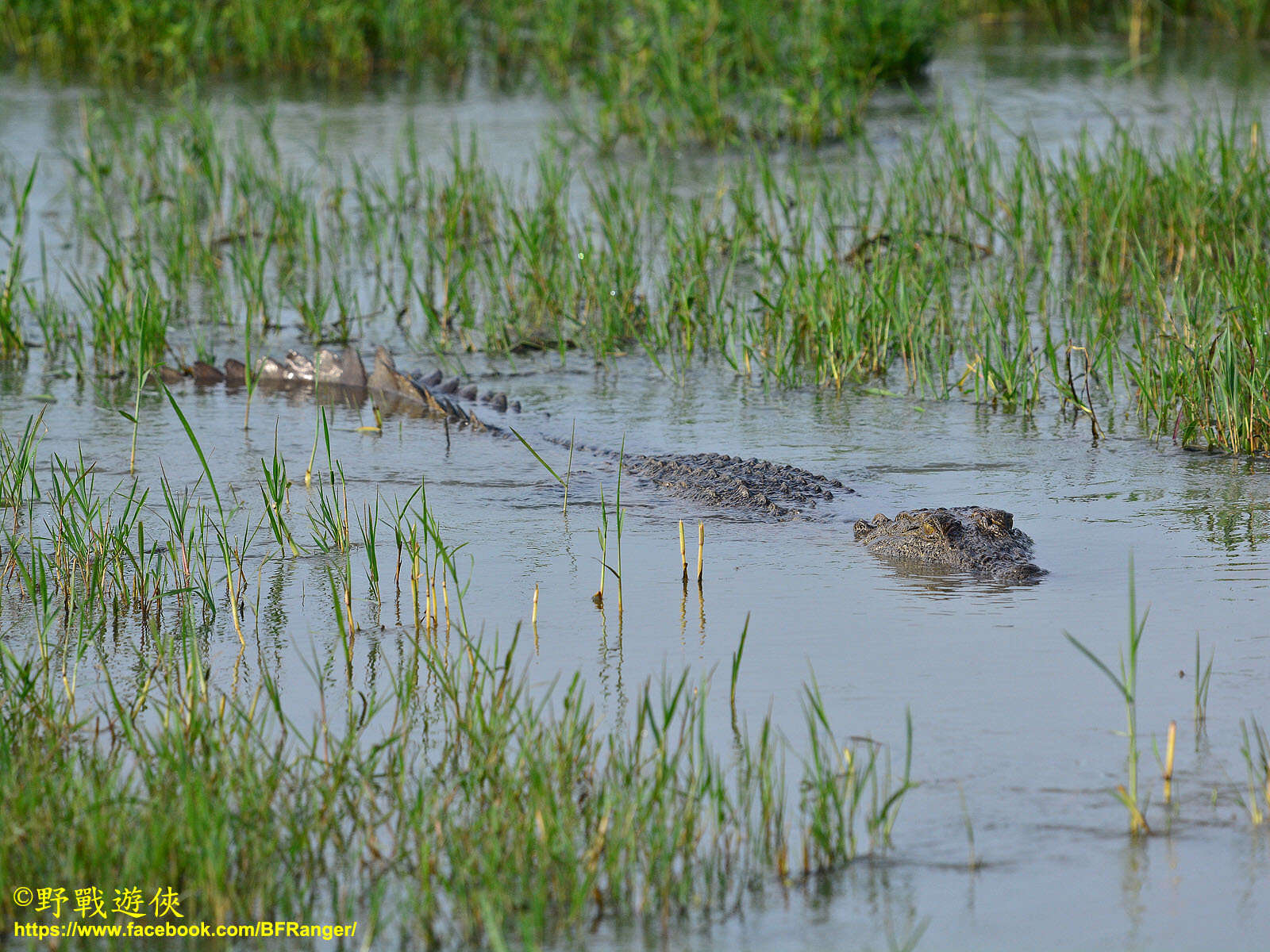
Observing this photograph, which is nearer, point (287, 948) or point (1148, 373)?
point (287, 948)

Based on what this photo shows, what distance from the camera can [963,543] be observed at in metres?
4.38

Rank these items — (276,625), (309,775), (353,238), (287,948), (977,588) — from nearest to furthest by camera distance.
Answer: (287,948) < (309,775) < (276,625) < (977,588) < (353,238)

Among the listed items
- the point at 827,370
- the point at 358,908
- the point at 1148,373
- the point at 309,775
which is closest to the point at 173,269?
the point at 827,370

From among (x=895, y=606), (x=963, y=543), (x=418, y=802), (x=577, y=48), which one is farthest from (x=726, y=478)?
(x=577, y=48)

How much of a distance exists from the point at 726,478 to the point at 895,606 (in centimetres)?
107

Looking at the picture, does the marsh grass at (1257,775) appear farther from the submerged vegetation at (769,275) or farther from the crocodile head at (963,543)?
the submerged vegetation at (769,275)

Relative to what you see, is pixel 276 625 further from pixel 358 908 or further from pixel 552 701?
pixel 358 908

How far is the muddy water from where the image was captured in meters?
2.68

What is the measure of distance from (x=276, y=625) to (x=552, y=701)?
Result: 0.90 m

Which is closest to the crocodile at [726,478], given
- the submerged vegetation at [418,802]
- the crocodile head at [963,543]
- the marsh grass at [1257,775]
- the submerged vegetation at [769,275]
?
the crocodile head at [963,543]

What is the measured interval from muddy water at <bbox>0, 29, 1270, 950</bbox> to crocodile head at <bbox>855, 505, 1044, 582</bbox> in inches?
2.3

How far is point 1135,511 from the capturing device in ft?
15.9

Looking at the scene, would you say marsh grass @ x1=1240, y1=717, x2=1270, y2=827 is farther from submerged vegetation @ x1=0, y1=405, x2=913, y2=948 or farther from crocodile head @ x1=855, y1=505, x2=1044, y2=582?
crocodile head @ x1=855, y1=505, x2=1044, y2=582

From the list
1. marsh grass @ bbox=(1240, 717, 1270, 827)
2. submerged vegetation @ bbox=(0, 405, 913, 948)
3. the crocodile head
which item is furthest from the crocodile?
marsh grass @ bbox=(1240, 717, 1270, 827)
